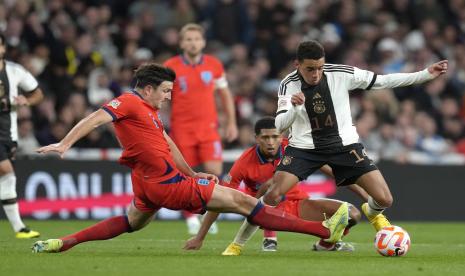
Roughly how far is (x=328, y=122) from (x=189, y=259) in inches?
82.5

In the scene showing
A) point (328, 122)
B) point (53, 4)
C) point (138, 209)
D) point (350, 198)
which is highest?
point (53, 4)

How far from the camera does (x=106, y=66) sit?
1856cm

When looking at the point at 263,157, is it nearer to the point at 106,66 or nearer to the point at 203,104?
the point at 203,104

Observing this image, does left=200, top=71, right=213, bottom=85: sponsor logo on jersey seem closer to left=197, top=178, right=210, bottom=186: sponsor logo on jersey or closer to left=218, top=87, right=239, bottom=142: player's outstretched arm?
left=218, top=87, right=239, bottom=142: player's outstretched arm

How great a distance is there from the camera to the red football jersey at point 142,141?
936 cm

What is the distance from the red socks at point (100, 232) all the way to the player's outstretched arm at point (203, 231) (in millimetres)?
887

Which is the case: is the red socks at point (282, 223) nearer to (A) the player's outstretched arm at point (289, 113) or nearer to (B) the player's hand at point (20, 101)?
(A) the player's outstretched arm at point (289, 113)

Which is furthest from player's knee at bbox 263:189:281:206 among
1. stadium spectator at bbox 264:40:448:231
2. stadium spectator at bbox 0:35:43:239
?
stadium spectator at bbox 0:35:43:239

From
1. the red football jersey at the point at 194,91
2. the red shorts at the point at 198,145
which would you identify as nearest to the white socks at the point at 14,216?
the red shorts at the point at 198,145

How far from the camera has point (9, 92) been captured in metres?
12.5

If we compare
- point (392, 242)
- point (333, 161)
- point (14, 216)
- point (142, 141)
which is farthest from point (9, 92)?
point (392, 242)

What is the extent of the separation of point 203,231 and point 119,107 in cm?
183

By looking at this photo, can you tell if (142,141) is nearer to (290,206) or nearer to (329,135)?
(329,135)

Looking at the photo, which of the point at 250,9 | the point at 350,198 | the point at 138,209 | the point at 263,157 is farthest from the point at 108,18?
the point at 138,209
